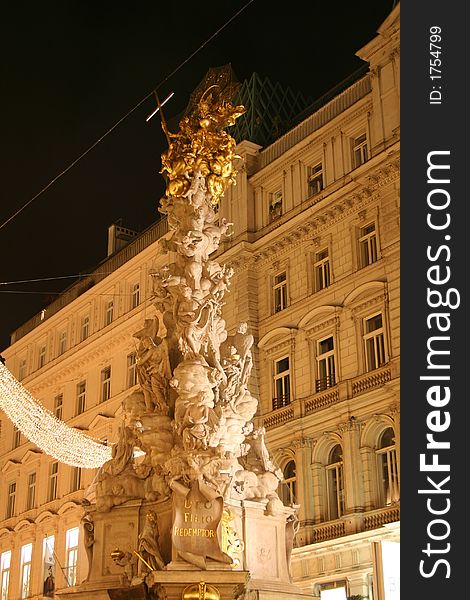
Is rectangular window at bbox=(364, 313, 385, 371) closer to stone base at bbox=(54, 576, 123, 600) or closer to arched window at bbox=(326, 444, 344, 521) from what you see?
arched window at bbox=(326, 444, 344, 521)

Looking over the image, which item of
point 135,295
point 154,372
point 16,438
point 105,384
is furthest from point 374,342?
point 16,438

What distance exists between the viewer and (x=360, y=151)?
32.6m

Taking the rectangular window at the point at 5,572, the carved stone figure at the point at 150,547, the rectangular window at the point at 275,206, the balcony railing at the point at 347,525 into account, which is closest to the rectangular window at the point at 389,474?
the balcony railing at the point at 347,525

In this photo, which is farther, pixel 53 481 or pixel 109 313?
pixel 109 313

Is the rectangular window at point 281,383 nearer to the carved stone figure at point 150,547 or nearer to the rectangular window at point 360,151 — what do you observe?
the rectangular window at point 360,151

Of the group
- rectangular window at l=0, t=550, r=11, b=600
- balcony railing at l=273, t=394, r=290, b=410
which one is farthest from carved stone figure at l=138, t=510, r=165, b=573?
rectangular window at l=0, t=550, r=11, b=600

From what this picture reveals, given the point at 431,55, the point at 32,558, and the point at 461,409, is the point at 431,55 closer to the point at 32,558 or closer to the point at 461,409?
the point at 461,409

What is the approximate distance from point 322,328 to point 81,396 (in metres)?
17.8

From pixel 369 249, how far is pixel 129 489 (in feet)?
57.5

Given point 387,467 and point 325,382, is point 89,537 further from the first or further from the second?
point 325,382

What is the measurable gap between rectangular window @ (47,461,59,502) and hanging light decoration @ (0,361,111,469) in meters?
9.19

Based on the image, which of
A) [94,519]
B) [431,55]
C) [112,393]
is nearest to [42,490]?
[112,393]

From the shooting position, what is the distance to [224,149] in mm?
17484

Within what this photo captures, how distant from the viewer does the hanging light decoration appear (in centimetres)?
3219
